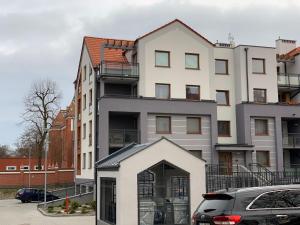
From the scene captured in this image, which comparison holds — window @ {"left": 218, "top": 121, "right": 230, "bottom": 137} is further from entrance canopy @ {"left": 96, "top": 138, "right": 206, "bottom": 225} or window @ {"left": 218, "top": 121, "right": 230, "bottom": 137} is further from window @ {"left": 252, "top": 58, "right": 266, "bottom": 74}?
entrance canopy @ {"left": 96, "top": 138, "right": 206, "bottom": 225}

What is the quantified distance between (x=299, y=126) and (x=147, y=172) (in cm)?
2620

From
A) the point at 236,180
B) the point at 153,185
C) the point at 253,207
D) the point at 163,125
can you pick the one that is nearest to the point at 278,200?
the point at 253,207

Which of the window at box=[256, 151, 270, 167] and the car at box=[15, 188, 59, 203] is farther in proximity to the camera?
the car at box=[15, 188, 59, 203]

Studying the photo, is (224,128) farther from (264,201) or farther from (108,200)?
(264,201)

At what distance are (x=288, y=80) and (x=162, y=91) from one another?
11.7 meters

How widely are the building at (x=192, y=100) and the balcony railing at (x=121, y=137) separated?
0.24 feet

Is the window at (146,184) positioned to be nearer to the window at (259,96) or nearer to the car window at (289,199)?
the car window at (289,199)

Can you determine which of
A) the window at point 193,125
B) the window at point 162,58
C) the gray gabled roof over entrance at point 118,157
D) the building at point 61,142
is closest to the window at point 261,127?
the window at point 193,125

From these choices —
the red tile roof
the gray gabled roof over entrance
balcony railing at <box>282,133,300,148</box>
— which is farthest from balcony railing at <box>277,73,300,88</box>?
the gray gabled roof over entrance

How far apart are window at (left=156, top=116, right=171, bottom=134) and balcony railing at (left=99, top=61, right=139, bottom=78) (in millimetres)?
3725

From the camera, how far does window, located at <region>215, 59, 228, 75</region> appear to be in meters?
39.5

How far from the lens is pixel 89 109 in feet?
133

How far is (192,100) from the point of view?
121 feet

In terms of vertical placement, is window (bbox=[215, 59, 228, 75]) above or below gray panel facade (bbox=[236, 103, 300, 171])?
above
